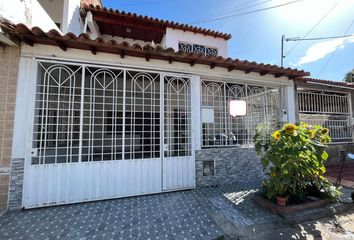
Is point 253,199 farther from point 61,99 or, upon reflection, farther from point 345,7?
point 345,7

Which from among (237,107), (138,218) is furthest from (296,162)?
(138,218)

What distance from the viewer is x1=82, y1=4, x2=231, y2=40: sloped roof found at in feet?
29.8

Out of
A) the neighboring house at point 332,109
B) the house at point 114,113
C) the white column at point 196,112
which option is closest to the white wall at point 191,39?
the house at point 114,113

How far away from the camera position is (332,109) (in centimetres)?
980

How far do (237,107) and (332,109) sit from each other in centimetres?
666

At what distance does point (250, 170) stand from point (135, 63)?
5.92 m

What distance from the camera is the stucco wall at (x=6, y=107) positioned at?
181 inches

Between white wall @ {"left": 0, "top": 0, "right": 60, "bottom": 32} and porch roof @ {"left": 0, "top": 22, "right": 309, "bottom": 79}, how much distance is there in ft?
0.99

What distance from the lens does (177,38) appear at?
444 inches

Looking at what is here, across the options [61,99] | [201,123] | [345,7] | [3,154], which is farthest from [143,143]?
[345,7]

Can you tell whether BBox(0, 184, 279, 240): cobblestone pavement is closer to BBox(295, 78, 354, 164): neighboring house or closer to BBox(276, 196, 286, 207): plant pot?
BBox(276, 196, 286, 207): plant pot

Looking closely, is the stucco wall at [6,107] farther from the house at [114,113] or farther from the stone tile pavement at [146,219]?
the stone tile pavement at [146,219]

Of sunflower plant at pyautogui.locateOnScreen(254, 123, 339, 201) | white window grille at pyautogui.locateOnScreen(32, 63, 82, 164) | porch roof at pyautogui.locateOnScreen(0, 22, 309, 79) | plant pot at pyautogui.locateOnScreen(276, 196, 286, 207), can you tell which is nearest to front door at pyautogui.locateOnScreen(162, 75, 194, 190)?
porch roof at pyautogui.locateOnScreen(0, 22, 309, 79)

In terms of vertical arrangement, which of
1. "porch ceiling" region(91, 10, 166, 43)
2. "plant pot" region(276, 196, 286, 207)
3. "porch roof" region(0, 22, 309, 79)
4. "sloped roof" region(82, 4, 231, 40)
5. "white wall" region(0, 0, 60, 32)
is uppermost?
"sloped roof" region(82, 4, 231, 40)
